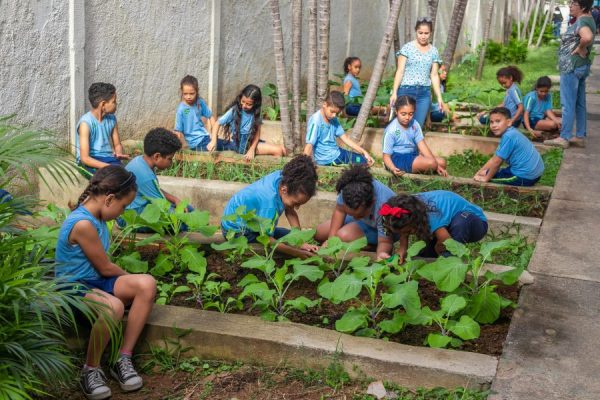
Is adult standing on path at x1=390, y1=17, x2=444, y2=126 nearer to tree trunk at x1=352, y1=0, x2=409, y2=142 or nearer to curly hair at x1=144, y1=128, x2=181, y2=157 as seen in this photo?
tree trunk at x1=352, y1=0, x2=409, y2=142

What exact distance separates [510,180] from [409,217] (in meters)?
2.72

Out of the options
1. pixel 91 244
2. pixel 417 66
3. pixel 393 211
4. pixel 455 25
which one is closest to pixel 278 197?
pixel 393 211

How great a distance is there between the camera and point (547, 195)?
300 inches

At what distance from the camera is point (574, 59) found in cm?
934

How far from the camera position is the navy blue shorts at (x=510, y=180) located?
7.77m

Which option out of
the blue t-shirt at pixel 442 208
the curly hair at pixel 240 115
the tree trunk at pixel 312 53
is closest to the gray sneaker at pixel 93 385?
the blue t-shirt at pixel 442 208

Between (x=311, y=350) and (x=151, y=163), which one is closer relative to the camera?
(x=311, y=350)

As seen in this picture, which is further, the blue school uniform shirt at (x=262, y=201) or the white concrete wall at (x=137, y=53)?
the white concrete wall at (x=137, y=53)

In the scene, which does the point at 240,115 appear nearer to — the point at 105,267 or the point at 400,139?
the point at 400,139

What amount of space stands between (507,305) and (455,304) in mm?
526

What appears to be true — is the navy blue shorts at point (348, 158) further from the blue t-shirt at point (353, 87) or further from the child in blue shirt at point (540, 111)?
the blue t-shirt at point (353, 87)

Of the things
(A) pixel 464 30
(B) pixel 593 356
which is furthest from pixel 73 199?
(A) pixel 464 30

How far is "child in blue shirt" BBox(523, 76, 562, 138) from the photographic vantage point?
1038 cm

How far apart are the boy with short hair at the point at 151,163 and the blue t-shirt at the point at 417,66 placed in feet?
13.3
